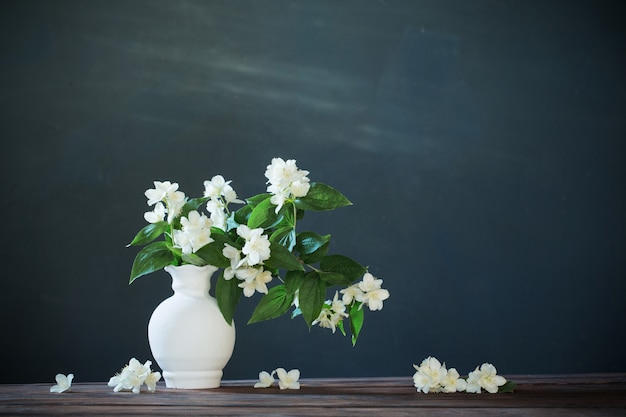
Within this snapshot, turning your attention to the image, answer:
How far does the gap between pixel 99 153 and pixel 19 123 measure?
14.1 inches

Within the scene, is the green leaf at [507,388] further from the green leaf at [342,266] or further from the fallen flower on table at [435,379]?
the green leaf at [342,266]

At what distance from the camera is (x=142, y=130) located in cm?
330

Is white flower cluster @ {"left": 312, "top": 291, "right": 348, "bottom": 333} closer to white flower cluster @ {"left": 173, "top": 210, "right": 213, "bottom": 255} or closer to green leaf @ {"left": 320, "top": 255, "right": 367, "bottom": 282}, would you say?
green leaf @ {"left": 320, "top": 255, "right": 367, "bottom": 282}

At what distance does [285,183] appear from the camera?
4.40 feet

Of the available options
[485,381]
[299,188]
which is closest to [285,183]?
[299,188]

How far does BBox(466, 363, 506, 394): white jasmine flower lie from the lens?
135 cm

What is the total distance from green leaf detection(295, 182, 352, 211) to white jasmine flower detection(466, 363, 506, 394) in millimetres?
392

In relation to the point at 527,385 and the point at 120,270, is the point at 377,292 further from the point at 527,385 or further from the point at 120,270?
the point at 120,270

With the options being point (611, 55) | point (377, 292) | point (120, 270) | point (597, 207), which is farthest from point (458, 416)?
point (611, 55)

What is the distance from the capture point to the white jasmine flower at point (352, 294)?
138cm

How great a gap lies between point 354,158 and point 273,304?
209 cm

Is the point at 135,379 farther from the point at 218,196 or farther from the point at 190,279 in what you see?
the point at 218,196

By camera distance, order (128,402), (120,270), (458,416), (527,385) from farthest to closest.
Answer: (120,270), (527,385), (128,402), (458,416)

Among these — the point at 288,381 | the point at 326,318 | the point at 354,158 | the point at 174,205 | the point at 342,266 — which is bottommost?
the point at 288,381
